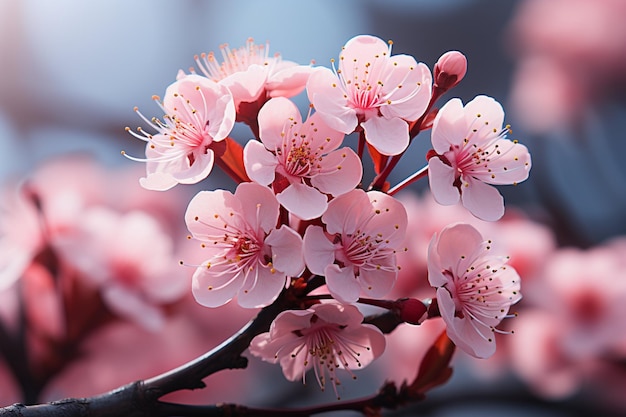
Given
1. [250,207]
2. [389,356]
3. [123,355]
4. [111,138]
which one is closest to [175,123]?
[250,207]

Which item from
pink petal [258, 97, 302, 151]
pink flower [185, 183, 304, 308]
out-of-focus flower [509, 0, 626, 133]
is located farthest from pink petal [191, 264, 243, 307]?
out-of-focus flower [509, 0, 626, 133]

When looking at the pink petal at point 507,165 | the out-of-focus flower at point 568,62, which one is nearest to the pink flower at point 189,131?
the pink petal at point 507,165

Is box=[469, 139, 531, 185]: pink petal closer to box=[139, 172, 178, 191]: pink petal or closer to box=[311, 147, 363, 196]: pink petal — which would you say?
box=[311, 147, 363, 196]: pink petal

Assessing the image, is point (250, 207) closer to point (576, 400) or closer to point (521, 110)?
point (576, 400)

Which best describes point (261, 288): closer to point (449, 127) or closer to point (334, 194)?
point (334, 194)

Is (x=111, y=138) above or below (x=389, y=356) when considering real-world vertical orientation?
above

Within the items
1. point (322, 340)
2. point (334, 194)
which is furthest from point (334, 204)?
point (322, 340)
